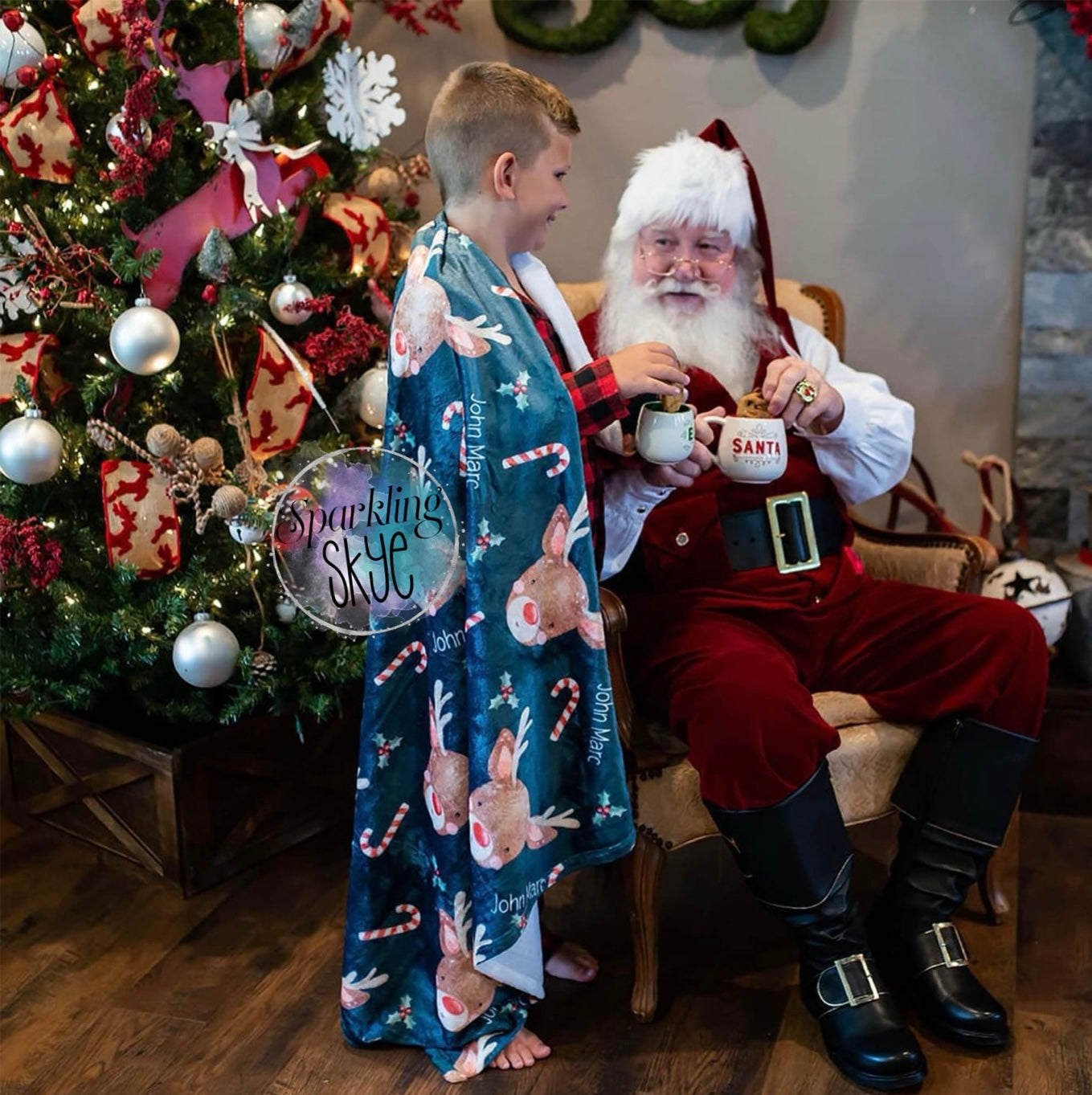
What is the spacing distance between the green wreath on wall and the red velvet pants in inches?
49.0

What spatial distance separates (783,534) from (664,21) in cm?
132

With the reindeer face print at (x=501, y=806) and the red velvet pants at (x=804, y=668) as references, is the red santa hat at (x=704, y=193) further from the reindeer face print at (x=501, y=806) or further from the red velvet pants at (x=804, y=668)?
the reindeer face print at (x=501, y=806)

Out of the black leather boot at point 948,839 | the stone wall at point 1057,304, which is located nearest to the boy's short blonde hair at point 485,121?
the black leather boot at point 948,839

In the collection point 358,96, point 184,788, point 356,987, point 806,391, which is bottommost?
point 356,987

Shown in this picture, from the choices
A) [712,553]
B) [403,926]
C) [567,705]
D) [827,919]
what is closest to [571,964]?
[403,926]

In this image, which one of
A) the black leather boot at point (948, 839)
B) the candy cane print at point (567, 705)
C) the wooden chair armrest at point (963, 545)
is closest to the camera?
the candy cane print at point (567, 705)

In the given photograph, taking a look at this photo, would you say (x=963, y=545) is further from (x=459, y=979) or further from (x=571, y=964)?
(x=459, y=979)

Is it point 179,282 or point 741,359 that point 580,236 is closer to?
point 741,359

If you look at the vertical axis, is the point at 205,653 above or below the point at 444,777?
above

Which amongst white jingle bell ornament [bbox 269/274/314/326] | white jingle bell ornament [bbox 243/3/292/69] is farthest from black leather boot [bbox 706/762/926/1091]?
white jingle bell ornament [bbox 243/3/292/69]

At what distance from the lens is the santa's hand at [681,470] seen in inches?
66.7

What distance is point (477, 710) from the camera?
1.53 meters

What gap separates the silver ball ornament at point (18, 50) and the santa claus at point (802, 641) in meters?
1.00

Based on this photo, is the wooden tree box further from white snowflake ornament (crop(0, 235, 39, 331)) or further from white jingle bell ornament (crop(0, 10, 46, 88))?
white jingle bell ornament (crop(0, 10, 46, 88))
